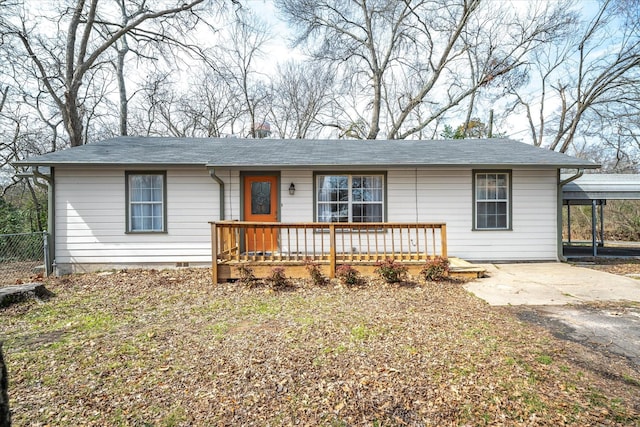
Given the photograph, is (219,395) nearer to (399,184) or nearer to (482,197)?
(399,184)

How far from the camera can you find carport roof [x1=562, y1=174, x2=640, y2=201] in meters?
9.06

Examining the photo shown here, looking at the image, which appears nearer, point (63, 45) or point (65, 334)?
point (65, 334)

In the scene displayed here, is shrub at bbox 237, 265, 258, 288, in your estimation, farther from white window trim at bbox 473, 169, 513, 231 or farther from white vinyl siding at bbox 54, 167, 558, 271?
white window trim at bbox 473, 169, 513, 231

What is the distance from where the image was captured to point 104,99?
17.8 metres

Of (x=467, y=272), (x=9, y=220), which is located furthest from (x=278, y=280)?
(x=9, y=220)

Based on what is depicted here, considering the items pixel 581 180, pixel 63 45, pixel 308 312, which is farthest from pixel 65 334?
pixel 63 45

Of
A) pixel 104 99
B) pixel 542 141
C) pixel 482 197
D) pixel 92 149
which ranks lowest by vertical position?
pixel 482 197

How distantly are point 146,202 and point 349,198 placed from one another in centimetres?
500

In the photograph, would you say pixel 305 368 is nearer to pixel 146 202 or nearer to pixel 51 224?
pixel 146 202

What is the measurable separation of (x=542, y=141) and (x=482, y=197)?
17.0 metres

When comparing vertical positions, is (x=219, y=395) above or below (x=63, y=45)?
below

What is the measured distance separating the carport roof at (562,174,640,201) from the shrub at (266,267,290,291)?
27.6 ft

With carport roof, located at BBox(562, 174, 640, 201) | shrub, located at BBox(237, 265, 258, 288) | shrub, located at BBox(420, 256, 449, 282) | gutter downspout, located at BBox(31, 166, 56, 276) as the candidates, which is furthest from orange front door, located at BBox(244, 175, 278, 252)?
carport roof, located at BBox(562, 174, 640, 201)

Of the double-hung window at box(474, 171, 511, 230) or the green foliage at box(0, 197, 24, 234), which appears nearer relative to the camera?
the double-hung window at box(474, 171, 511, 230)
